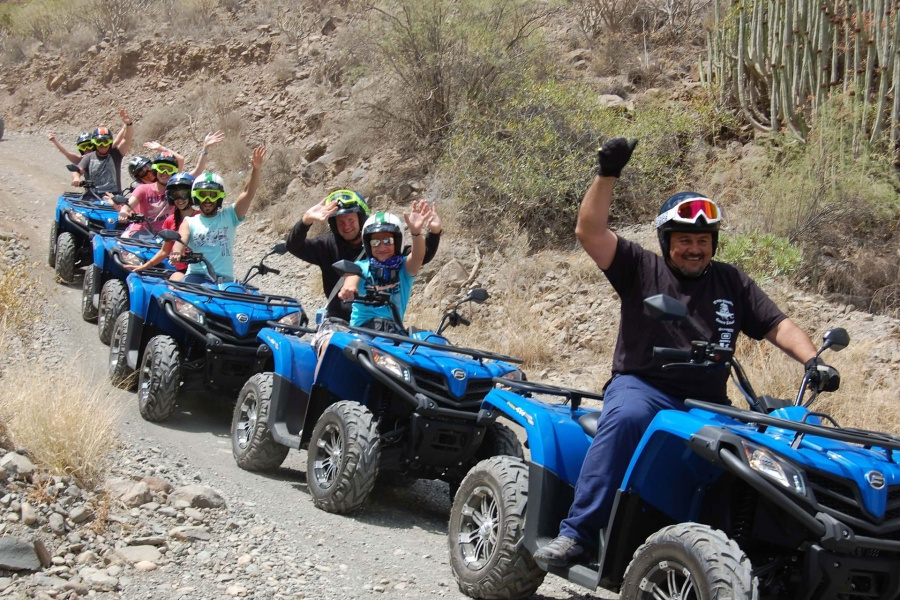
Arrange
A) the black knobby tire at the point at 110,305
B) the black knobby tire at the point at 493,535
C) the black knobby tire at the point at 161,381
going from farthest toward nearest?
the black knobby tire at the point at 110,305 < the black knobby tire at the point at 161,381 < the black knobby tire at the point at 493,535

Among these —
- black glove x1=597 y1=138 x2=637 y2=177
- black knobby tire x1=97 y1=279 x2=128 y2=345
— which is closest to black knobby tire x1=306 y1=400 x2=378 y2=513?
black glove x1=597 y1=138 x2=637 y2=177

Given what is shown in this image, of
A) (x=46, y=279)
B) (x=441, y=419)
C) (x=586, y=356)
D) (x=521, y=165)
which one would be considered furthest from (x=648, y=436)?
(x=46, y=279)

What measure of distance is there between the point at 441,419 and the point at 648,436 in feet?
7.61

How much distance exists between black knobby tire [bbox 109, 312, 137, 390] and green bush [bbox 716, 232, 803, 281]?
6.48 meters

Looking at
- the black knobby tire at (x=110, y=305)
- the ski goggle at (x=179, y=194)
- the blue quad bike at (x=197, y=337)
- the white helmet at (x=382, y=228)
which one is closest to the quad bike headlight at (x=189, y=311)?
the blue quad bike at (x=197, y=337)

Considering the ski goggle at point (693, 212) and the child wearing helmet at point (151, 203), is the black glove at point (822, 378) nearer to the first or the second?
the ski goggle at point (693, 212)

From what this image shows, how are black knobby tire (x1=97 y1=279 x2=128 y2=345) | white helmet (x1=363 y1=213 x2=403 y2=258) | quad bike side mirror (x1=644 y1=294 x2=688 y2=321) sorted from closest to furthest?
quad bike side mirror (x1=644 y1=294 x2=688 y2=321)
white helmet (x1=363 y1=213 x2=403 y2=258)
black knobby tire (x1=97 y1=279 x2=128 y2=345)

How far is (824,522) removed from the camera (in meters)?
3.54

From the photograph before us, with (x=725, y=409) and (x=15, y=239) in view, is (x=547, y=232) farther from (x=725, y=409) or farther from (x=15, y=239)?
(x=725, y=409)

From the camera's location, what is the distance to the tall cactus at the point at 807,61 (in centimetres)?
1240

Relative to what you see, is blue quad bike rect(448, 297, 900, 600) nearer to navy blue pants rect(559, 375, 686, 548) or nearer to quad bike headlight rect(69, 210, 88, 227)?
navy blue pants rect(559, 375, 686, 548)

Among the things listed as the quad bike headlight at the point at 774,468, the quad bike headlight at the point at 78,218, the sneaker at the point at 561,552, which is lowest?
the sneaker at the point at 561,552

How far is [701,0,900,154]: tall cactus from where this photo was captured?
12.4m

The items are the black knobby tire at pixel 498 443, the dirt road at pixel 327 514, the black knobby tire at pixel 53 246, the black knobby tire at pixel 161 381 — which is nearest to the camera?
the dirt road at pixel 327 514
